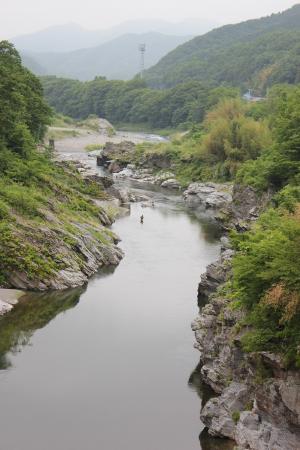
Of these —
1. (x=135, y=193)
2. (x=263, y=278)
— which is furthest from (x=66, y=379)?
(x=135, y=193)

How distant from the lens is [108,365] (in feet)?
114

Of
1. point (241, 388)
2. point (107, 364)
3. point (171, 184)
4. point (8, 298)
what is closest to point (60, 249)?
point (8, 298)

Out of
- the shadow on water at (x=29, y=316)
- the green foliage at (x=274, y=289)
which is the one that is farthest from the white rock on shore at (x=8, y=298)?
the green foliage at (x=274, y=289)

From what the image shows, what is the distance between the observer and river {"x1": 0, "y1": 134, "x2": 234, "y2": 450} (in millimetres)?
28500

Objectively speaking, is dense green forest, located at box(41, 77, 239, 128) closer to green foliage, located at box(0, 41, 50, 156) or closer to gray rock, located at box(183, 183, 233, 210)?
gray rock, located at box(183, 183, 233, 210)

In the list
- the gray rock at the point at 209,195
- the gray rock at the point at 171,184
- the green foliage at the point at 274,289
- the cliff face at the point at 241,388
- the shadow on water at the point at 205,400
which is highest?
the green foliage at the point at 274,289

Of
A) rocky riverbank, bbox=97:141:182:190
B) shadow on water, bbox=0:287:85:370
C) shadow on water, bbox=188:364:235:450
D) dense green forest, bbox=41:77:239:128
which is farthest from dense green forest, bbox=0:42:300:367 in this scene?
dense green forest, bbox=41:77:239:128

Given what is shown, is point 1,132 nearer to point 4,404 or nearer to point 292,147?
point 292,147

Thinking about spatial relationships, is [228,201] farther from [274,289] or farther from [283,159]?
[274,289]

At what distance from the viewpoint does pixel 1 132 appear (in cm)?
6209

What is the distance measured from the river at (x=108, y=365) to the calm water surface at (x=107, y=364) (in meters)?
0.05

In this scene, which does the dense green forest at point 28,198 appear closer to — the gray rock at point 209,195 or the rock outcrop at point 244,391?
the gray rock at point 209,195

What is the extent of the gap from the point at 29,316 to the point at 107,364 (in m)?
8.95

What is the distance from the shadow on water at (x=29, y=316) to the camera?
3716 cm
